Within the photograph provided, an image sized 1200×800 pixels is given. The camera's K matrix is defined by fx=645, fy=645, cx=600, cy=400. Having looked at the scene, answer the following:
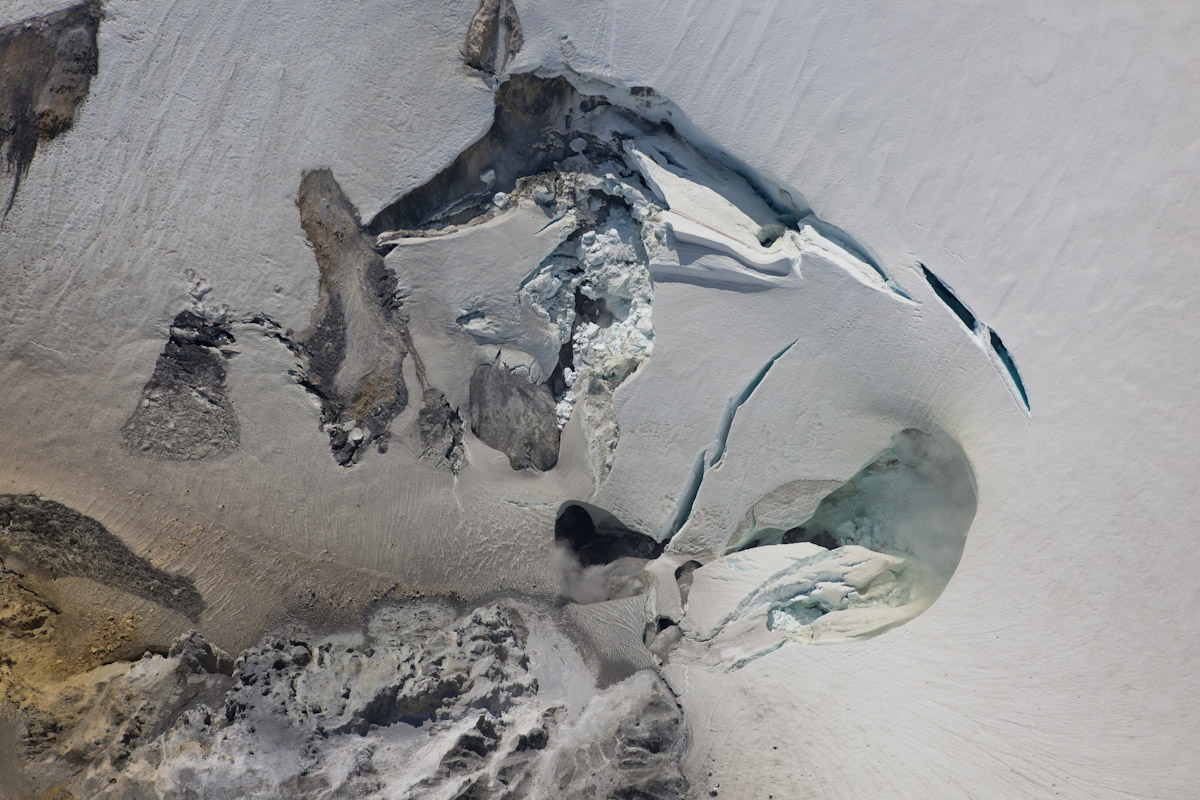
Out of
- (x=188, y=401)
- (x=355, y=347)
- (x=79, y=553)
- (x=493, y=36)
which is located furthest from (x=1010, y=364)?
(x=79, y=553)

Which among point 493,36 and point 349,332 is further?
point 349,332

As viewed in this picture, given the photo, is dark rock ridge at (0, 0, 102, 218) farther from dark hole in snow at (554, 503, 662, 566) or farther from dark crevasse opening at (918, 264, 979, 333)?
dark crevasse opening at (918, 264, 979, 333)

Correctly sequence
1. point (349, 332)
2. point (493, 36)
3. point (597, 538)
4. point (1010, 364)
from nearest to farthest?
point (1010, 364), point (493, 36), point (349, 332), point (597, 538)

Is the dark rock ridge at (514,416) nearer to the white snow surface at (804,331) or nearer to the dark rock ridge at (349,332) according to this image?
the white snow surface at (804,331)

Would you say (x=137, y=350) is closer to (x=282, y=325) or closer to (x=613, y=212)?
(x=282, y=325)

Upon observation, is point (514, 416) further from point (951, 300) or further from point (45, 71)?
point (45, 71)

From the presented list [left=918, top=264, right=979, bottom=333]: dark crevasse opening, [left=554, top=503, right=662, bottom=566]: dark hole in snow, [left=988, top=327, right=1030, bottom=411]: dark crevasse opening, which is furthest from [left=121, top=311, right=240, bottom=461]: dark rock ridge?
[left=988, top=327, right=1030, bottom=411]: dark crevasse opening
